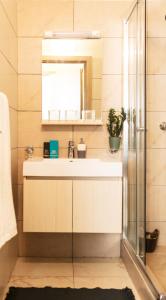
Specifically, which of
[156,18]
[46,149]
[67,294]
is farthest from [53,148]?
[156,18]

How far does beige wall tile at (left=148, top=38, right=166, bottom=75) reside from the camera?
2.45 metres

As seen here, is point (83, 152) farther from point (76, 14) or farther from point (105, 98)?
point (76, 14)

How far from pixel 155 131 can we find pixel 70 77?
0.83 m

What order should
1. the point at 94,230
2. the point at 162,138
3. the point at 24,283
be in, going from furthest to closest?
the point at 162,138 → the point at 94,230 → the point at 24,283

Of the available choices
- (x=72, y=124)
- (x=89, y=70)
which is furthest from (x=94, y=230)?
(x=89, y=70)

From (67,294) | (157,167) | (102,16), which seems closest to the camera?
(67,294)

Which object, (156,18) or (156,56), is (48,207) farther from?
(156,18)

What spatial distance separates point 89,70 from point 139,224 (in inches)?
51.6

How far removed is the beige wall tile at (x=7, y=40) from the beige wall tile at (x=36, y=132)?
16.7 inches

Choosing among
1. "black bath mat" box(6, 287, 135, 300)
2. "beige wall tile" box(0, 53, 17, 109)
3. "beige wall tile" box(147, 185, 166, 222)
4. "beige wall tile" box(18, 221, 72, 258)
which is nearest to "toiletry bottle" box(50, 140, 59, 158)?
"beige wall tile" box(0, 53, 17, 109)

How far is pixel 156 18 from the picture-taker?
2.52 metres

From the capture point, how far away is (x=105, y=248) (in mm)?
2789

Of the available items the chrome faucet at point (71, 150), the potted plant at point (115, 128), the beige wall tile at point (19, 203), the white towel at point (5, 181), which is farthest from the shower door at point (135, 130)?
the white towel at point (5, 181)

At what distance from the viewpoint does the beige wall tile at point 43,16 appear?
2729 millimetres
